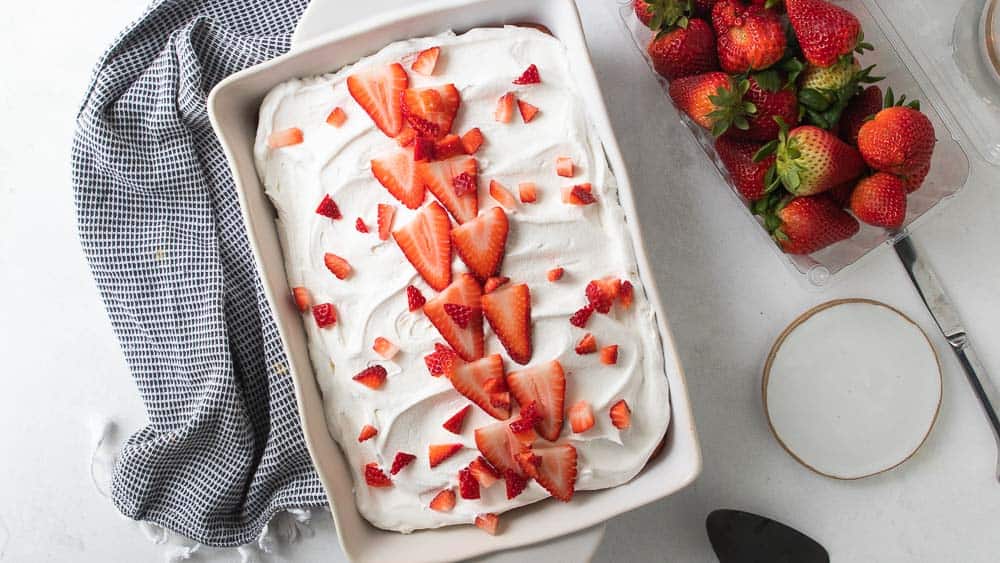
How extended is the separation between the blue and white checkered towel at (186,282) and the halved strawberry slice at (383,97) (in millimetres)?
309

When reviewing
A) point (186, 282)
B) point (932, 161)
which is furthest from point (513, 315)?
point (932, 161)

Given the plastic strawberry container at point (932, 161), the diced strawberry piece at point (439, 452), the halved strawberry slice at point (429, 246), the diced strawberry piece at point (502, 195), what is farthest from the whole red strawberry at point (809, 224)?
the diced strawberry piece at point (439, 452)

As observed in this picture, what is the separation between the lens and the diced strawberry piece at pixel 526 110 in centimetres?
155

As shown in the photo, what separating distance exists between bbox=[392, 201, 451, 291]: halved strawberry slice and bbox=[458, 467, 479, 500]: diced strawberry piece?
1.15 ft

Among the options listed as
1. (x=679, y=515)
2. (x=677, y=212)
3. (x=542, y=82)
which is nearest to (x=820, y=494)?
(x=679, y=515)

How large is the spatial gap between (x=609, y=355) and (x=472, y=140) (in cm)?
48

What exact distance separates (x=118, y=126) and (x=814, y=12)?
57.1 inches

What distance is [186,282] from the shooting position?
1754 millimetres

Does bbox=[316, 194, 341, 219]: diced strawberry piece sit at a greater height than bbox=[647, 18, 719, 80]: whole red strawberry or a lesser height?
lesser

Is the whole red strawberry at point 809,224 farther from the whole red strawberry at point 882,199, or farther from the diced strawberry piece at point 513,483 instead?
the diced strawberry piece at point 513,483

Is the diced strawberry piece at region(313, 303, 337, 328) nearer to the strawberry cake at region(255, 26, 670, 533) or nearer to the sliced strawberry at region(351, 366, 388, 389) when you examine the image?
the strawberry cake at region(255, 26, 670, 533)

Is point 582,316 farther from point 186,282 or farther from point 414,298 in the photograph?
point 186,282

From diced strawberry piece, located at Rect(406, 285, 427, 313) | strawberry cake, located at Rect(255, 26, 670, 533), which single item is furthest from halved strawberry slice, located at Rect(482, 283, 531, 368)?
diced strawberry piece, located at Rect(406, 285, 427, 313)

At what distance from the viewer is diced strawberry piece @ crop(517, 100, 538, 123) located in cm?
155
